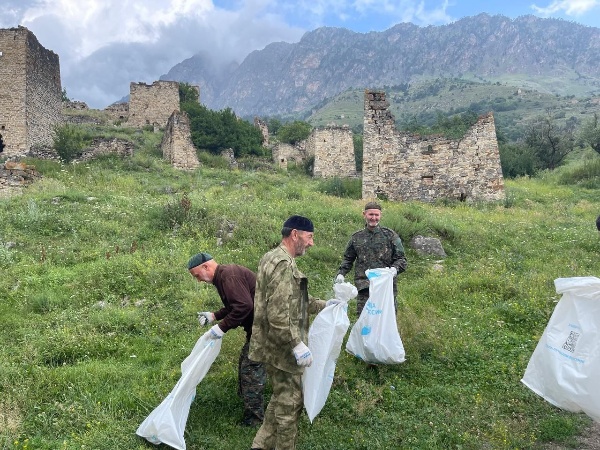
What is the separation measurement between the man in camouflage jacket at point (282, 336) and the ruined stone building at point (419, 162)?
1117cm

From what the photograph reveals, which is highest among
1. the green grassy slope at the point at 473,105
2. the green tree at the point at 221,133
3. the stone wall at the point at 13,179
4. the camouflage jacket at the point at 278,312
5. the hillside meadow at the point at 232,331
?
the green grassy slope at the point at 473,105

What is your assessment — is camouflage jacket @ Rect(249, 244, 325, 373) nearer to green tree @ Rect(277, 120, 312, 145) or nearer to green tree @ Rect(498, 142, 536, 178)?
green tree @ Rect(498, 142, 536, 178)

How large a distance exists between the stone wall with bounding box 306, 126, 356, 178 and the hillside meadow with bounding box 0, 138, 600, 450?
36.4 ft

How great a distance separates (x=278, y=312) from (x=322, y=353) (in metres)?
0.59

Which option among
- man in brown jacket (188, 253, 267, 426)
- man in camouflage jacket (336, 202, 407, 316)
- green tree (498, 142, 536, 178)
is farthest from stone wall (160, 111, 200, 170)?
man in brown jacket (188, 253, 267, 426)

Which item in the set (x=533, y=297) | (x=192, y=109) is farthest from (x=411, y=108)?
(x=533, y=297)

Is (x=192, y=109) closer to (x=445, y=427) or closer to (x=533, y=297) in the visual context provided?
(x=533, y=297)

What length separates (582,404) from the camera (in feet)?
10.6

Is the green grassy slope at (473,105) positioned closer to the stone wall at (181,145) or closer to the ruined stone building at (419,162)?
the ruined stone building at (419,162)

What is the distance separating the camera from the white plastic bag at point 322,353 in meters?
3.47

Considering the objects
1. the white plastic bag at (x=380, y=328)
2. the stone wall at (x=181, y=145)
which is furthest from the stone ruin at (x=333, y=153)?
the white plastic bag at (x=380, y=328)

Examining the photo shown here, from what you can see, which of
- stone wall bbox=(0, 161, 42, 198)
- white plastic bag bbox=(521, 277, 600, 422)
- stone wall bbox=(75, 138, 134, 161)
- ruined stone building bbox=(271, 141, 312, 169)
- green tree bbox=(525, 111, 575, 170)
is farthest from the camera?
ruined stone building bbox=(271, 141, 312, 169)

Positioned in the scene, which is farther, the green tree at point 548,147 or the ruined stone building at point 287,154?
the ruined stone building at point 287,154

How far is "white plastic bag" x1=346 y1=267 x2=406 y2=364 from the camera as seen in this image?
4.62m
